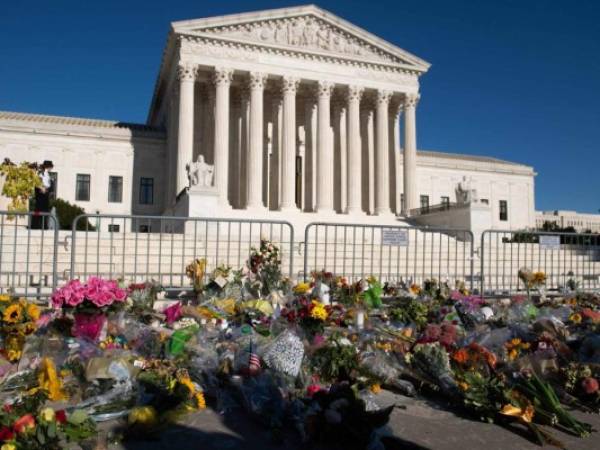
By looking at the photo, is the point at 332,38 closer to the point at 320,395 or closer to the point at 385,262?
the point at 385,262

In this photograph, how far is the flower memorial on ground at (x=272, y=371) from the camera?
12.7ft

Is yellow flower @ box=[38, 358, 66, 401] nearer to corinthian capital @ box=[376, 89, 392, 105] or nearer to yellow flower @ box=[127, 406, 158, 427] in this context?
yellow flower @ box=[127, 406, 158, 427]

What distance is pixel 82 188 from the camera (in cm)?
3888

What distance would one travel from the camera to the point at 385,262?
13.0 m

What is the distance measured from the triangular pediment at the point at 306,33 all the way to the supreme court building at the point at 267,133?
0.29ft

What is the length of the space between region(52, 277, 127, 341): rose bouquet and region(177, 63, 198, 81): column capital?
1115 inches

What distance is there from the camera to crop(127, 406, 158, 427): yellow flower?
3.90m

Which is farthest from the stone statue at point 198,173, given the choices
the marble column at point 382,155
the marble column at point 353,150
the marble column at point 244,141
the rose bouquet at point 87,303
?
the rose bouquet at point 87,303

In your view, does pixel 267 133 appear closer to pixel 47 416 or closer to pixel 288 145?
pixel 288 145

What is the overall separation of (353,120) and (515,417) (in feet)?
109

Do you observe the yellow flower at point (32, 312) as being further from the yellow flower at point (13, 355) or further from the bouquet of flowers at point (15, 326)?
the yellow flower at point (13, 355)

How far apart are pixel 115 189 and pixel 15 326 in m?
36.0

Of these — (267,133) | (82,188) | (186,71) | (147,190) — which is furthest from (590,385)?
(82,188)

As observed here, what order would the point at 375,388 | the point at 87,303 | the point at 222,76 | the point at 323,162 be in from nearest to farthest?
the point at 375,388
the point at 87,303
the point at 222,76
the point at 323,162
